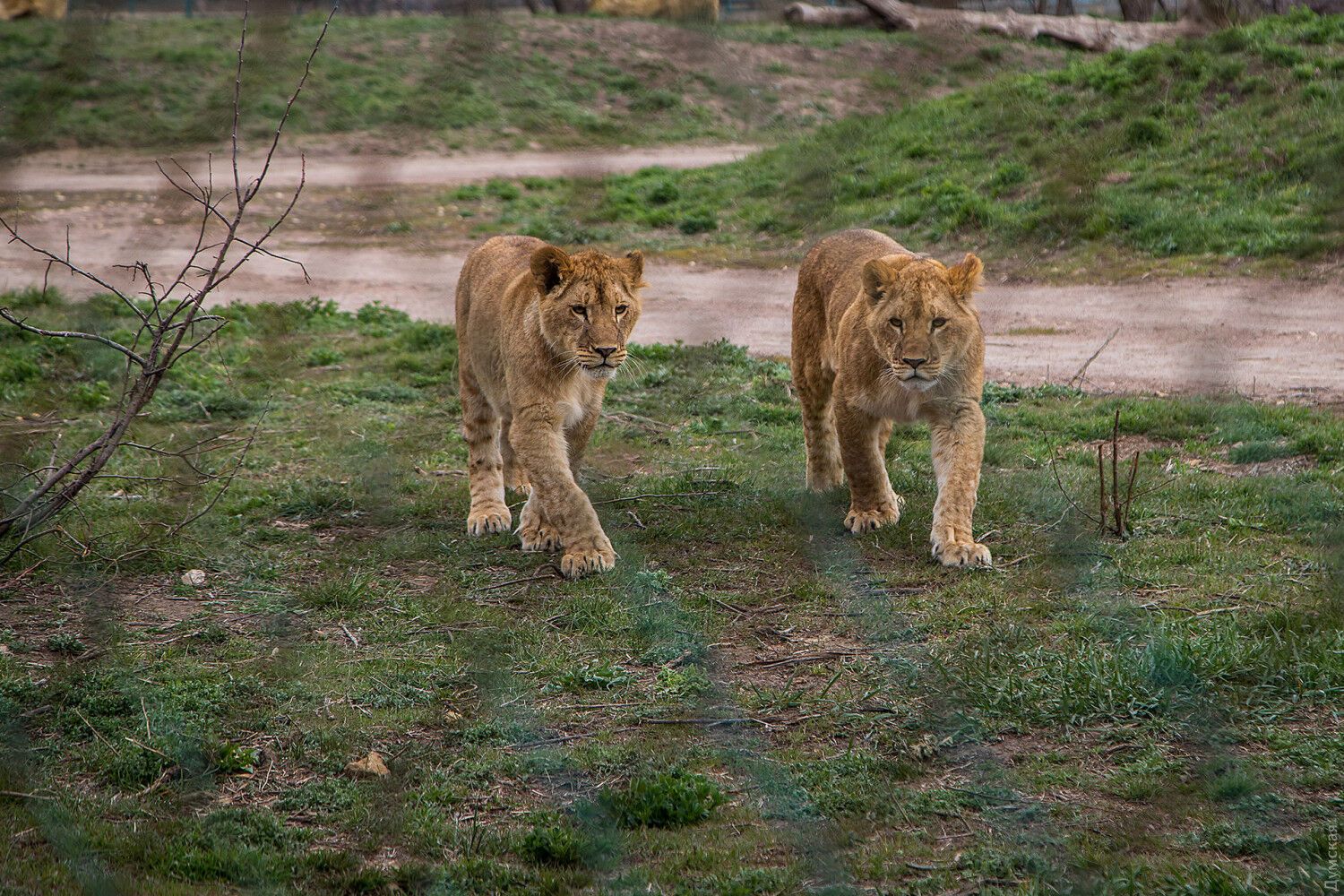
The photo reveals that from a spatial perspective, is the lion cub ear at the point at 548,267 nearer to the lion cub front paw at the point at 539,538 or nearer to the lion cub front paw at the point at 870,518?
the lion cub front paw at the point at 539,538

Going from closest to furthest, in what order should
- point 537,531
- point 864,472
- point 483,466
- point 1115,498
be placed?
point 1115,498
point 864,472
point 537,531
point 483,466

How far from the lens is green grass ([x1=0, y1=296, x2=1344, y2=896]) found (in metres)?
3.12

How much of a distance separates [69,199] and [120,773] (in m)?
14.7

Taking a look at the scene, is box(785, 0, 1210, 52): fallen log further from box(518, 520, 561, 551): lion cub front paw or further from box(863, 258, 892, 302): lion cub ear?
box(518, 520, 561, 551): lion cub front paw

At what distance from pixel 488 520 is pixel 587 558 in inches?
36.6

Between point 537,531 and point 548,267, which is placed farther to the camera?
point 537,531

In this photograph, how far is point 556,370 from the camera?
18.1 feet

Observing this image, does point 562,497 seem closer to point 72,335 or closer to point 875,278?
point 875,278

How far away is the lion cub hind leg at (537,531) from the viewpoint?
5812mm

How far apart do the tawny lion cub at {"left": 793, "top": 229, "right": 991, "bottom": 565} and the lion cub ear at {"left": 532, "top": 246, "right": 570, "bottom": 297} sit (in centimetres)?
122

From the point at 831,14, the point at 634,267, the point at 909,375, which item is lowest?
the point at 909,375

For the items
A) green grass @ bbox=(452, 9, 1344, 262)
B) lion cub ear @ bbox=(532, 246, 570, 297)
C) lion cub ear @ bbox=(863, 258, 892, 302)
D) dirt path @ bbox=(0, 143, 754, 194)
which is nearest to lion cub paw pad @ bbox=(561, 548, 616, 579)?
lion cub ear @ bbox=(532, 246, 570, 297)

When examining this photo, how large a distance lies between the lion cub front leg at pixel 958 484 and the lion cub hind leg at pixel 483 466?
200cm

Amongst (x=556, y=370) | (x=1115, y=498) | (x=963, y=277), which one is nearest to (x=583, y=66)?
(x=556, y=370)
